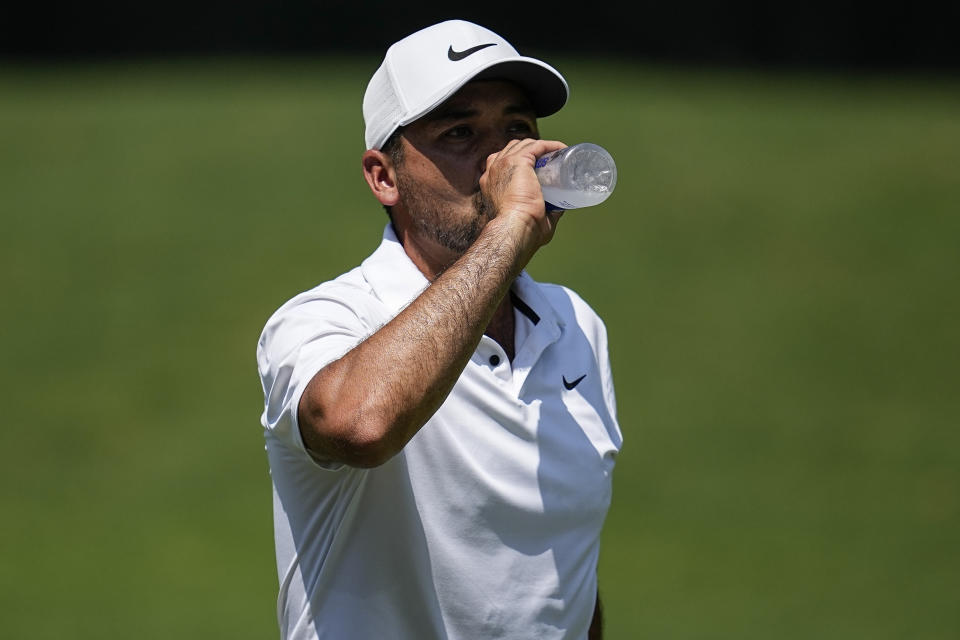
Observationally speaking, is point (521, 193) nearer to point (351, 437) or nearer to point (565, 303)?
point (351, 437)

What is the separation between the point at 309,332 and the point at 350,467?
27 centimetres

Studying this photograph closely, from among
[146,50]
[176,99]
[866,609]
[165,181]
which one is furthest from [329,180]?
[866,609]

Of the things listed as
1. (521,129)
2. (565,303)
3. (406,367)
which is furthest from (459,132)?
(406,367)

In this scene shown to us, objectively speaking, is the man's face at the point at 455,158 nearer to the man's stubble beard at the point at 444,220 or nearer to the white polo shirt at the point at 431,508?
the man's stubble beard at the point at 444,220

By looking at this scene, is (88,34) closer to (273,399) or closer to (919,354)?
(919,354)

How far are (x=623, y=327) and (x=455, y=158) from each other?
25.8 feet

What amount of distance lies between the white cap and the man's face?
0.17ft

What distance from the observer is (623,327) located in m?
10.5

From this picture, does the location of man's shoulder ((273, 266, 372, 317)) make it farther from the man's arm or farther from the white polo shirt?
the man's arm

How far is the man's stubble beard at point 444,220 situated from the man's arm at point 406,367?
41 cm

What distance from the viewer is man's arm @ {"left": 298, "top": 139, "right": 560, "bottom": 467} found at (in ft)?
6.93

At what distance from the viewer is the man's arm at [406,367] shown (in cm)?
211

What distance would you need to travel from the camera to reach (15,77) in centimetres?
1524

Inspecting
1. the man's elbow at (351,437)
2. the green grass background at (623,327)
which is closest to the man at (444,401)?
the man's elbow at (351,437)
